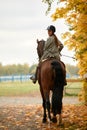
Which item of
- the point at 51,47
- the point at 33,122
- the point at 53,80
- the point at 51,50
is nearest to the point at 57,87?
the point at 53,80

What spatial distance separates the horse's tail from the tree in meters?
3.76

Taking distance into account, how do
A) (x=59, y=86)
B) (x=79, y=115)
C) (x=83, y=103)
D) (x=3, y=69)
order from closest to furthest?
1. (x=59, y=86)
2. (x=79, y=115)
3. (x=83, y=103)
4. (x=3, y=69)

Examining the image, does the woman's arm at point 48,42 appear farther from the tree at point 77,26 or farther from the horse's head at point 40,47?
the tree at point 77,26

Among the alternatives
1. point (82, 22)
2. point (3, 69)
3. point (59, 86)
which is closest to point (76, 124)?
point (59, 86)

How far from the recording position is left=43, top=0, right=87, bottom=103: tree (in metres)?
14.9

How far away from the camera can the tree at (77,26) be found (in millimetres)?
14867

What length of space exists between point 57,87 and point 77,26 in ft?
14.4

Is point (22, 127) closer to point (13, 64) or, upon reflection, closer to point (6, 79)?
point (6, 79)

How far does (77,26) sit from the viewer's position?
15070mm

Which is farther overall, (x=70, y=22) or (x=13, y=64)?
(x=13, y=64)

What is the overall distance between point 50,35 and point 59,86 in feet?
5.47

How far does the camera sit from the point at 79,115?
45.9ft

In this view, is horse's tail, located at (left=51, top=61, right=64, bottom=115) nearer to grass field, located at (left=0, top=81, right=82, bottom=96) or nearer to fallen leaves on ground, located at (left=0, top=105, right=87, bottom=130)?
fallen leaves on ground, located at (left=0, top=105, right=87, bottom=130)

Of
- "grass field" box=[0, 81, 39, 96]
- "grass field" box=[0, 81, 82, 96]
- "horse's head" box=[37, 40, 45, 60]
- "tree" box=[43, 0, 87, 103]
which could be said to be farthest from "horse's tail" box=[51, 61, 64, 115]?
"grass field" box=[0, 81, 39, 96]
